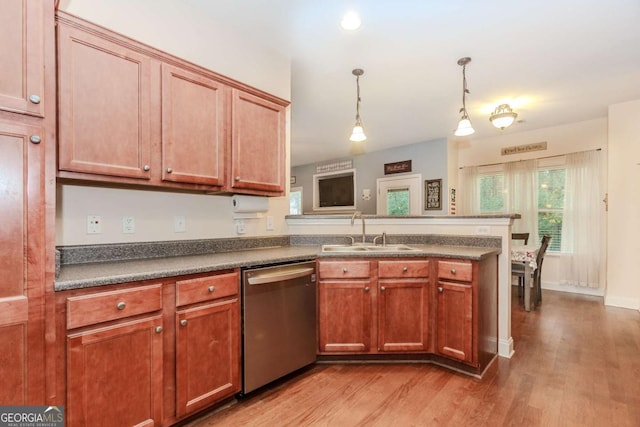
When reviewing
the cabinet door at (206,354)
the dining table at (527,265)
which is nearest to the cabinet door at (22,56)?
the cabinet door at (206,354)

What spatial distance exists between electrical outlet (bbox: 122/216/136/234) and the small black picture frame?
5000 millimetres

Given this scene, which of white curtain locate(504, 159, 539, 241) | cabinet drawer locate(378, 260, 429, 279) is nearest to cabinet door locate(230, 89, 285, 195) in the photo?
cabinet drawer locate(378, 260, 429, 279)

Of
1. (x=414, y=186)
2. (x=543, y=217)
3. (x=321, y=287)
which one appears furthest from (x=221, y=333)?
(x=543, y=217)

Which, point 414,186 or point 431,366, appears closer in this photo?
point 431,366

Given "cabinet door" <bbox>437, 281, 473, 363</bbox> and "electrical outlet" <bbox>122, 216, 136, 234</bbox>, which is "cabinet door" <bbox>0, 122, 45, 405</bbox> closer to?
"electrical outlet" <bbox>122, 216, 136, 234</bbox>

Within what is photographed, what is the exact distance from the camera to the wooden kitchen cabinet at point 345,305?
2318 millimetres

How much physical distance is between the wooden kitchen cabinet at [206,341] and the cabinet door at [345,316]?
726 millimetres

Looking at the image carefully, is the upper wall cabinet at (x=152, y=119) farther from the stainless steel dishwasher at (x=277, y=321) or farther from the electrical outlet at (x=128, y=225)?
the stainless steel dishwasher at (x=277, y=321)

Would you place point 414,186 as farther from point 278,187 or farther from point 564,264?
point 278,187

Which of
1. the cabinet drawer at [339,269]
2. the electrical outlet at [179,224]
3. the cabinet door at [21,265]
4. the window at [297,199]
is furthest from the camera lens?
the window at [297,199]

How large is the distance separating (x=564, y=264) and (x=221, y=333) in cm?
544

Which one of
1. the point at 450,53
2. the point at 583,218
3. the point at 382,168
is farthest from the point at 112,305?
the point at 583,218

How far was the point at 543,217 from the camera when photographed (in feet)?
16.4

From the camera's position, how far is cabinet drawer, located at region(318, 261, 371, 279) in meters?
2.31
